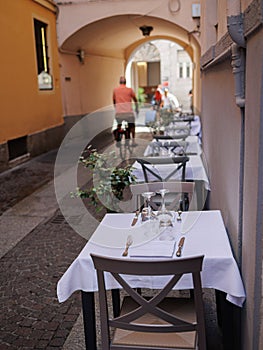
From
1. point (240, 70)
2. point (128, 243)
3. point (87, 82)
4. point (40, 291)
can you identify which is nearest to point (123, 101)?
point (87, 82)

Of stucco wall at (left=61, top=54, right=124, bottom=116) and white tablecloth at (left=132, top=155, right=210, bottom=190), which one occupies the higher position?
stucco wall at (left=61, top=54, right=124, bottom=116)

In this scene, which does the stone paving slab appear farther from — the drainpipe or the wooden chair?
the drainpipe

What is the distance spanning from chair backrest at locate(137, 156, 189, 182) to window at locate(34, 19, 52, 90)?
254 inches

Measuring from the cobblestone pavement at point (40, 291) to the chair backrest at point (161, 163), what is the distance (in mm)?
1055

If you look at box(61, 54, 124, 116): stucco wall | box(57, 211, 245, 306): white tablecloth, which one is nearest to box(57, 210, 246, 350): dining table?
box(57, 211, 245, 306): white tablecloth

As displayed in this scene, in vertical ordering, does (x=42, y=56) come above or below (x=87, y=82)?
above

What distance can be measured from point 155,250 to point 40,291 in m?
1.62

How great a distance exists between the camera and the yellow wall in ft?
28.3

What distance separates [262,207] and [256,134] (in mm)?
306

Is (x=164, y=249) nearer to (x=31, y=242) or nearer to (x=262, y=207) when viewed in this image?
(x=262, y=207)

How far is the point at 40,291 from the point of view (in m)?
3.59

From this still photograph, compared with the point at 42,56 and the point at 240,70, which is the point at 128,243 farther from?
the point at 42,56

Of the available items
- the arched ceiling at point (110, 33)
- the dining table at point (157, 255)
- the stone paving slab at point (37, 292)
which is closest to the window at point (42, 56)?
the arched ceiling at point (110, 33)

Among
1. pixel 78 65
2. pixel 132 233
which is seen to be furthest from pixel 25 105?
pixel 132 233
